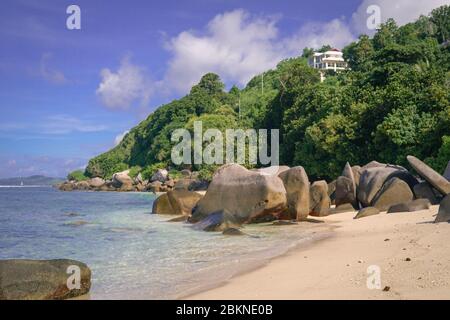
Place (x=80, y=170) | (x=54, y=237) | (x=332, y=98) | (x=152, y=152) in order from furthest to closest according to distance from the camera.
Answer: (x=80, y=170)
(x=152, y=152)
(x=332, y=98)
(x=54, y=237)

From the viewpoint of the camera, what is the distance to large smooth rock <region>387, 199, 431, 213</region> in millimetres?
15859

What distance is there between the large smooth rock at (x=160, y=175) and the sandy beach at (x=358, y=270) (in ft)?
192

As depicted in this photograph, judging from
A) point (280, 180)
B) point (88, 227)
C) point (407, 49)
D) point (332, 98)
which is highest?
point (407, 49)

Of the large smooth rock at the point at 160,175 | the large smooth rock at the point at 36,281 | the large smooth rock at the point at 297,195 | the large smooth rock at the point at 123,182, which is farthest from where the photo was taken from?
the large smooth rock at the point at 123,182

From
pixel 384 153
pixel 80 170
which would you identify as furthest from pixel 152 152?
pixel 384 153

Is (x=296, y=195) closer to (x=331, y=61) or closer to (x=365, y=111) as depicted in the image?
(x=365, y=111)

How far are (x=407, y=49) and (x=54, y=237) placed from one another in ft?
120

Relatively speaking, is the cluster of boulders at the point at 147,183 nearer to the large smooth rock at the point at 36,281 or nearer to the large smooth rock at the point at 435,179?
the large smooth rock at the point at 435,179

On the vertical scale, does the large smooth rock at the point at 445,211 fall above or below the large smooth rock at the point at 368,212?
above

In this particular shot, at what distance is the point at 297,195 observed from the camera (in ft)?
61.3

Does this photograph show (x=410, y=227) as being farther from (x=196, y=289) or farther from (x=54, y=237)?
(x=54, y=237)

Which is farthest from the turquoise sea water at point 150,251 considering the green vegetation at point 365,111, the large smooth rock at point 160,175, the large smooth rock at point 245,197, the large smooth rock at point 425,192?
the large smooth rock at point 160,175

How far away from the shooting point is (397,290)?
237 inches

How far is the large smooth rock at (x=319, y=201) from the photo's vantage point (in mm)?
19831
